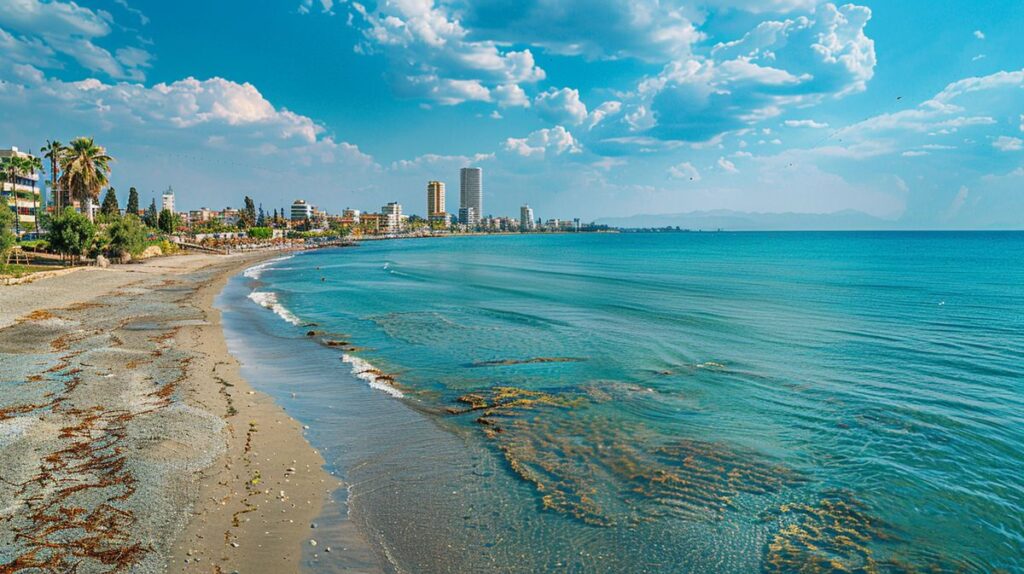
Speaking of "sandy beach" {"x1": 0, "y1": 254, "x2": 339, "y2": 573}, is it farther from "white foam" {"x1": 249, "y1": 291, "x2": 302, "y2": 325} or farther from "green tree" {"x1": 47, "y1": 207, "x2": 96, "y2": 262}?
"green tree" {"x1": 47, "y1": 207, "x2": 96, "y2": 262}

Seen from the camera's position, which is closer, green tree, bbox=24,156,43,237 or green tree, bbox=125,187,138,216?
green tree, bbox=24,156,43,237

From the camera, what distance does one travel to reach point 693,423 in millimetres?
13977

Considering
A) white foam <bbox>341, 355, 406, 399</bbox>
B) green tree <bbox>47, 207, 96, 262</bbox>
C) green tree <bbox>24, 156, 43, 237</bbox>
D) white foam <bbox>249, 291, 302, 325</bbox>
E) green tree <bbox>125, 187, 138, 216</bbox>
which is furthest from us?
green tree <bbox>125, 187, 138, 216</bbox>

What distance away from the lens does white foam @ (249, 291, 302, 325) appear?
32.1 meters

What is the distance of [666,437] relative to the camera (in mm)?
13000

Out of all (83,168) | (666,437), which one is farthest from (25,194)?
(666,437)

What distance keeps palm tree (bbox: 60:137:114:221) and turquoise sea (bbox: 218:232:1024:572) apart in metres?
47.8

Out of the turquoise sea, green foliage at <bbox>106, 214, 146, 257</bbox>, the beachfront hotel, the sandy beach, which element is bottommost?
the turquoise sea

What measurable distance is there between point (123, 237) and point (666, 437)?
232ft

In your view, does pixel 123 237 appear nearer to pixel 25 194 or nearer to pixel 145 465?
pixel 25 194

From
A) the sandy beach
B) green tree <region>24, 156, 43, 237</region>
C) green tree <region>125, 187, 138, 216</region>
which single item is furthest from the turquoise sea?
green tree <region>125, 187, 138, 216</region>

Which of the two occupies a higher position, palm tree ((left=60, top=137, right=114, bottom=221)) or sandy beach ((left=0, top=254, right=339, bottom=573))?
palm tree ((left=60, top=137, right=114, bottom=221))

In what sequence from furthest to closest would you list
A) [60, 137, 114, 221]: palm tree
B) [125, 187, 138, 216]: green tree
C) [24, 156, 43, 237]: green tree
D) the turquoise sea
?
[125, 187, 138, 216]: green tree → [24, 156, 43, 237]: green tree → [60, 137, 114, 221]: palm tree → the turquoise sea

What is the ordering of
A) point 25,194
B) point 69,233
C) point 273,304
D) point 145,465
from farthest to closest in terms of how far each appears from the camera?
point 25,194, point 69,233, point 273,304, point 145,465
